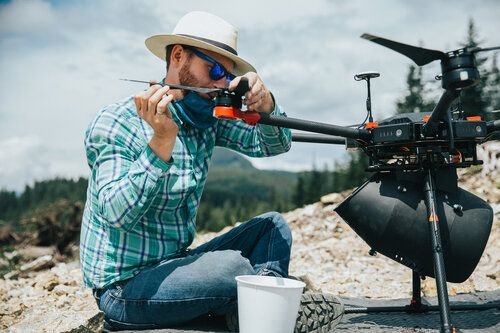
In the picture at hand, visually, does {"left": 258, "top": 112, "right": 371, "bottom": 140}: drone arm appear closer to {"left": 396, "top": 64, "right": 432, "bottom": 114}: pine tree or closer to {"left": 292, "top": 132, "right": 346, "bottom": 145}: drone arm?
{"left": 292, "top": 132, "right": 346, "bottom": 145}: drone arm

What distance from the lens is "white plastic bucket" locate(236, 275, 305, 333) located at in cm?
217

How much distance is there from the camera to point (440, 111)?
6.84 feet

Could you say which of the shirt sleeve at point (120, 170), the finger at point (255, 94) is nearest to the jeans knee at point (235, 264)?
the shirt sleeve at point (120, 170)

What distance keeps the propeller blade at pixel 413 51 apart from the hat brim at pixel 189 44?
37.7 inches

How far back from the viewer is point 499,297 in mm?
3387

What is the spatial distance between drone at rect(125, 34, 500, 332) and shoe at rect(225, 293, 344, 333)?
1.26 ft

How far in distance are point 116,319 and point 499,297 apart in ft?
8.01

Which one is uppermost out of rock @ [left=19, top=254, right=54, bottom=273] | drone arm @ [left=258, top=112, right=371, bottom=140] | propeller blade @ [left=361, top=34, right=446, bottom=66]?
propeller blade @ [left=361, top=34, right=446, bottom=66]

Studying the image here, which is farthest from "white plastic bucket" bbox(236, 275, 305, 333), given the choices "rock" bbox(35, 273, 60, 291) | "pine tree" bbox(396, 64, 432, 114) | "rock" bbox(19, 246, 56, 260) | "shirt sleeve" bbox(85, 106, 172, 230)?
"pine tree" bbox(396, 64, 432, 114)

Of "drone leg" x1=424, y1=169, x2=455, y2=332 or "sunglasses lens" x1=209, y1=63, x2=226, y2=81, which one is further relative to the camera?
"sunglasses lens" x1=209, y1=63, x2=226, y2=81

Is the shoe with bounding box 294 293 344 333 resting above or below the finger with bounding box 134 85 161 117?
below

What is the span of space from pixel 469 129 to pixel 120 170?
1.62 m

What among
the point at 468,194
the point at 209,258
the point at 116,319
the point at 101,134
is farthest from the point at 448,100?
the point at 116,319

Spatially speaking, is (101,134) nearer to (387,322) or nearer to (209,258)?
A: (209,258)
